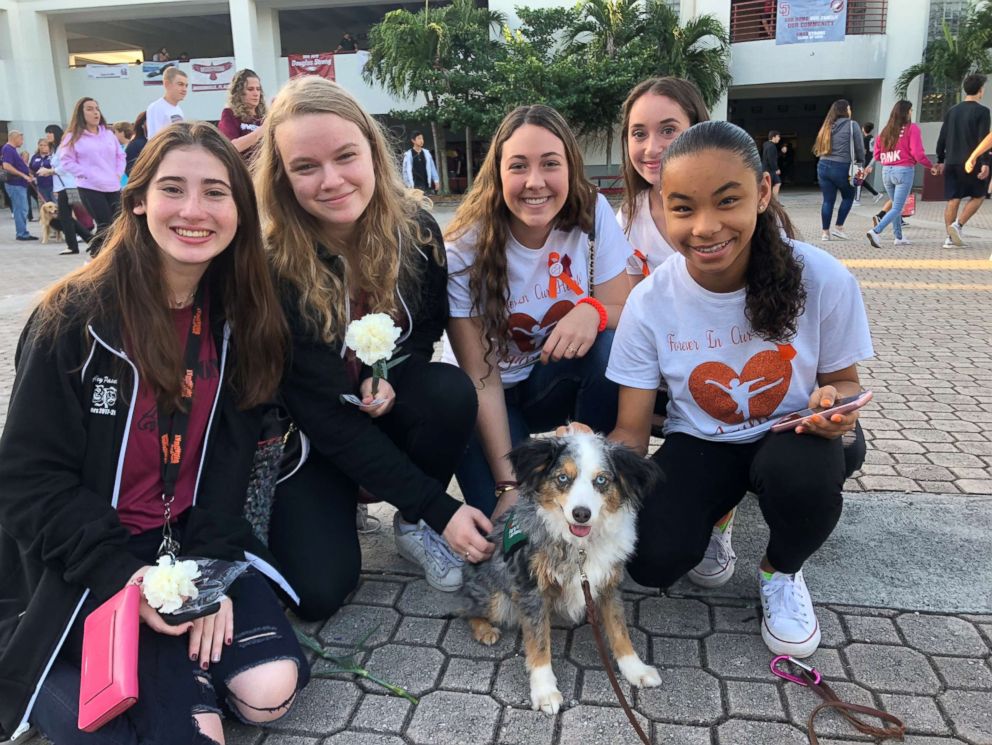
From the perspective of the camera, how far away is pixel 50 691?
2188 millimetres

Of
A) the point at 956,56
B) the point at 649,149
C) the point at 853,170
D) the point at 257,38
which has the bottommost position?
the point at 853,170

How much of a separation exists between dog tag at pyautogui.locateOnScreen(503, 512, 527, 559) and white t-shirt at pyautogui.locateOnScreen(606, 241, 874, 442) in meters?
0.78

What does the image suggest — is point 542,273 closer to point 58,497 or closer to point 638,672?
point 638,672

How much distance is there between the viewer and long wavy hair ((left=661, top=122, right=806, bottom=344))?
2709mm

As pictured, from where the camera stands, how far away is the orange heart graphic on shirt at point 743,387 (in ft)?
9.36

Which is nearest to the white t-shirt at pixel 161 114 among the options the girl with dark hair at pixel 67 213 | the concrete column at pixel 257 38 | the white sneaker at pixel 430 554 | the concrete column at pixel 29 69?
the girl with dark hair at pixel 67 213

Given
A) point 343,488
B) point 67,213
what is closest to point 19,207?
point 67,213

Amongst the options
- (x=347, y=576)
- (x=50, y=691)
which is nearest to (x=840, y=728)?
A: (x=347, y=576)

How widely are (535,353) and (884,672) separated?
2.05m

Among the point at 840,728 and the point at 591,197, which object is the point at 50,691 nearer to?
the point at 840,728

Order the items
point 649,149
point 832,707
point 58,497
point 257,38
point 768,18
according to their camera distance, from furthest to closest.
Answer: point 257,38 → point 768,18 → point 649,149 → point 832,707 → point 58,497

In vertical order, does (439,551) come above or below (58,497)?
below

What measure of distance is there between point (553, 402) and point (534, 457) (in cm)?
119

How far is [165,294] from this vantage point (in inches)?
101
